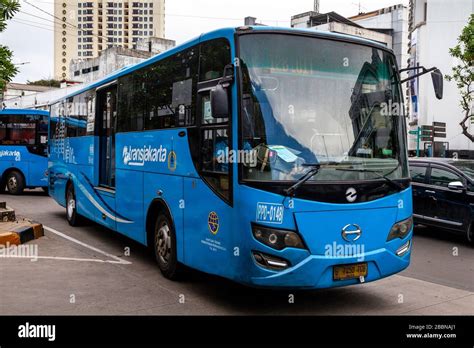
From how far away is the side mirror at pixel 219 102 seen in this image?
5.47 meters

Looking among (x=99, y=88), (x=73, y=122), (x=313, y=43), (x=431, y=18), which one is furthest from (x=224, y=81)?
(x=431, y=18)

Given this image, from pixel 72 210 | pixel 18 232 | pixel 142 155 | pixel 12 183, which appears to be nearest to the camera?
pixel 142 155

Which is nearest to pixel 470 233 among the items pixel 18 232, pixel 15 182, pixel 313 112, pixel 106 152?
→ pixel 313 112

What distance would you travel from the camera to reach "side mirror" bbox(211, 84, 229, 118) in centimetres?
547

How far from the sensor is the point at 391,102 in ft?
20.6

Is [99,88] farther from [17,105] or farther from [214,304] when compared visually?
[17,105]

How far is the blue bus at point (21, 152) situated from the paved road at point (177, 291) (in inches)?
427

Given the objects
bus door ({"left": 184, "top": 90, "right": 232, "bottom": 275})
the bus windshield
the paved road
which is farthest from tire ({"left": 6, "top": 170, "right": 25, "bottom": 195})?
the bus windshield

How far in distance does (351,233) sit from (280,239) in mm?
792

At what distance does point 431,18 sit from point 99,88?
37.1 metres

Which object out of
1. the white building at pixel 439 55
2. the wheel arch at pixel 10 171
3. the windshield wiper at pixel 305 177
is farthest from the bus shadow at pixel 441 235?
the white building at pixel 439 55

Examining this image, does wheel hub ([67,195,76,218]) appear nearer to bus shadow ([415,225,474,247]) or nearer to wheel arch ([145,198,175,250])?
wheel arch ([145,198,175,250])

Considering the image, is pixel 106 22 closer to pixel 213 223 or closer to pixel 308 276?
pixel 213 223

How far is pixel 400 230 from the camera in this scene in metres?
6.01
